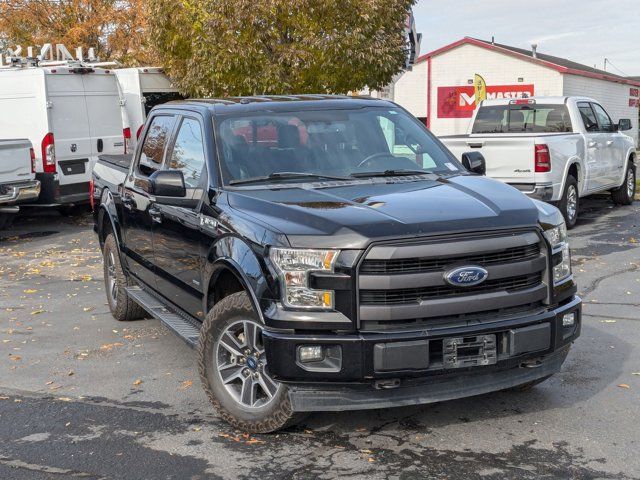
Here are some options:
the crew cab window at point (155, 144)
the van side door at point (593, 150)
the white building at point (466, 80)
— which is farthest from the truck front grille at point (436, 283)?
the white building at point (466, 80)

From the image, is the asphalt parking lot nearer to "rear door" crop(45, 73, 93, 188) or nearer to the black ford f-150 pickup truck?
the black ford f-150 pickup truck

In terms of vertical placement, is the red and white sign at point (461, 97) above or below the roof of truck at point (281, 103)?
above

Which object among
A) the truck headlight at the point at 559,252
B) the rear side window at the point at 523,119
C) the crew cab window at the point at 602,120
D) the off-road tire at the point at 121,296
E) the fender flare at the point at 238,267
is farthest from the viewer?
the crew cab window at the point at 602,120

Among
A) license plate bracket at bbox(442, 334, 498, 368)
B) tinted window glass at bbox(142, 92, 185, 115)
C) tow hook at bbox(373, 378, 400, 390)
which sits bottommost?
tow hook at bbox(373, 378, 400, 390)

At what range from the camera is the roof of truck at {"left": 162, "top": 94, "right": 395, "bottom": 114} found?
5922mm

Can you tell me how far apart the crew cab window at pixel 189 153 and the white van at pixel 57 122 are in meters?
8.67

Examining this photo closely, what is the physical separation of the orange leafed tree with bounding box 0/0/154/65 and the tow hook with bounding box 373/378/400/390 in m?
26.3

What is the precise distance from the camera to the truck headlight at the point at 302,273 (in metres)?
4.31

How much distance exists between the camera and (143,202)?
6.54 meters

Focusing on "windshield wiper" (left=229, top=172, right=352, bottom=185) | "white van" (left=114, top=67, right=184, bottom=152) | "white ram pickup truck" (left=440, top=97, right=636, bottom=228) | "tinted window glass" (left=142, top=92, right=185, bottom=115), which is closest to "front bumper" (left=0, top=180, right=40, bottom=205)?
"white van" (left=114, top=67, right=184, bottom=152)

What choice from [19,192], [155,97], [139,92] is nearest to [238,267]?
[19,192]

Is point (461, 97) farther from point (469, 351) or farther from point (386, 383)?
point (386, 383)

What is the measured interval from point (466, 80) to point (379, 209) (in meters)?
36.3

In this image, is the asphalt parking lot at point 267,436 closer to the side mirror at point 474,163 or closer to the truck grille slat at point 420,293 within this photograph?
the truck grille slat at point 420,293
